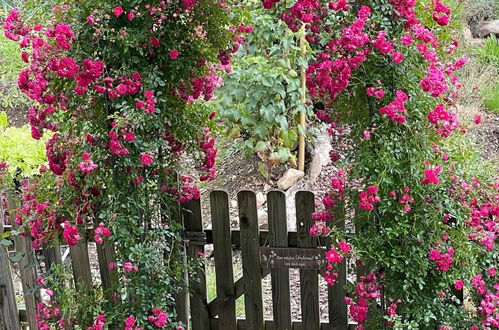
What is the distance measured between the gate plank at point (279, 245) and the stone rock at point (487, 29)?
6.08 m

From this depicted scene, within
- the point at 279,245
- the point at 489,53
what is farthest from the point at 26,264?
the point at 489,53

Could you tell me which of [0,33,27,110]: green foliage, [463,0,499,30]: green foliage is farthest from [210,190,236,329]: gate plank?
[463,0,499,30]: green foliage

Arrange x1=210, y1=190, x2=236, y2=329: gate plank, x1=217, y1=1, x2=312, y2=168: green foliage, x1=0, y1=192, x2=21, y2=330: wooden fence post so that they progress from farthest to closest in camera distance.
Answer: x1=217, y1=1, x2=312, y2=168: green foliage < x1=0, y1=192, x2=21, y2=330: wooden fence post < x1=210, y1=190, x2=236, y2=329: gate plank

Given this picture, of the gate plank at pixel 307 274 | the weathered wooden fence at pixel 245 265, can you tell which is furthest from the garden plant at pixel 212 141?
the weathered wooden fence at pixel 245 265

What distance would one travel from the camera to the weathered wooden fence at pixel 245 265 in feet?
10.9

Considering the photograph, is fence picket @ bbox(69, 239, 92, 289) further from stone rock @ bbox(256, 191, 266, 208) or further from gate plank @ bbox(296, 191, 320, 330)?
stone rock @ bbox(256, 191, 266, 208)

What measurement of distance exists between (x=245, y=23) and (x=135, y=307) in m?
1.32

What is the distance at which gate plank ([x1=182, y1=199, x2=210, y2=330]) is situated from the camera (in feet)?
11.1

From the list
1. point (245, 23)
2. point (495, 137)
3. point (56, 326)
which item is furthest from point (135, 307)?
point (495, 137)

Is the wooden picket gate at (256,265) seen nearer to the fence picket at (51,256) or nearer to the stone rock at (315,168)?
the fence picket at (51,256)

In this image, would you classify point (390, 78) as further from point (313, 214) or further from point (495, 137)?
point (495, 137)

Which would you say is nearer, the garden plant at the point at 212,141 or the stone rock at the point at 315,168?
the garden plant at the point at 212,141

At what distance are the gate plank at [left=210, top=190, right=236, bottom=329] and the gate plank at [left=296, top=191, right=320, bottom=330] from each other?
1.14 feet

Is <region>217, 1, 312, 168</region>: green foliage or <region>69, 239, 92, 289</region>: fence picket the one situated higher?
<region>217, 1, 312, 168</region>: green foliage
